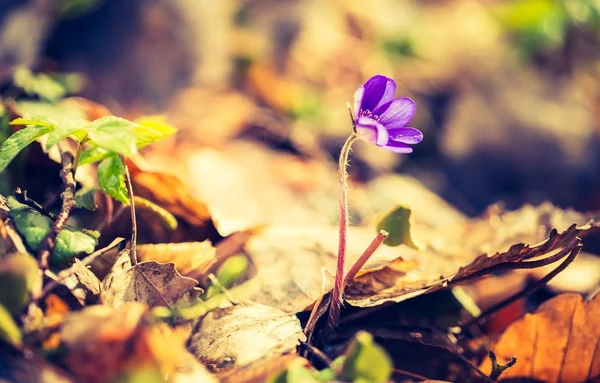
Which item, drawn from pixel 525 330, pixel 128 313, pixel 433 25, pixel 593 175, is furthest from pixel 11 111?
pixel 433 25

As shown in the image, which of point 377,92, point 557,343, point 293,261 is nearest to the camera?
point 377,92

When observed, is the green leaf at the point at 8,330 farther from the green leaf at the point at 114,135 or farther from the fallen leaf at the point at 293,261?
the fallen leaf at the point at 293,261

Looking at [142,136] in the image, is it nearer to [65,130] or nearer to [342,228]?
[65,130]

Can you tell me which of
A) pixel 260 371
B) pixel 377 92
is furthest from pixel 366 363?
pixel 377 92

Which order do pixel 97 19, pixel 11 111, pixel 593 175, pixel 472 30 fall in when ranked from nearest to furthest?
1. pixel 11 111
2. pixel 97 19
3. pixel 593 175
4. pixel 472 30

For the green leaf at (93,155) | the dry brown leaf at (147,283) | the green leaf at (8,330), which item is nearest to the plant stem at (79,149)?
the green leaf at (93,155)

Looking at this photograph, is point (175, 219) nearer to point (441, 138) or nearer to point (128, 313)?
point (128, 313)
